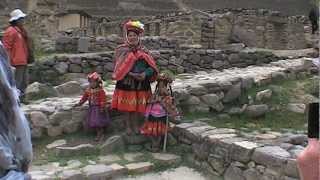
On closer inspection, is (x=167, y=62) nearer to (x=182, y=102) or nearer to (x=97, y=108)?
(x=182, y=102)

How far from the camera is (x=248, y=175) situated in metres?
5.14

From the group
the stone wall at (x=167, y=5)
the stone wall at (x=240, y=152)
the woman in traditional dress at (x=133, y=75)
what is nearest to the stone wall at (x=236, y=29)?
the woman in traditional dress at (x=133, y=75)

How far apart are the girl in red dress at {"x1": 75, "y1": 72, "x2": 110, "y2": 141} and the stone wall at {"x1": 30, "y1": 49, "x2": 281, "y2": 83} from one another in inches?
122

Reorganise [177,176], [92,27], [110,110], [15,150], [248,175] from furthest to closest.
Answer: [92,27], [110,110], [177,176], [248,175], [15,150]

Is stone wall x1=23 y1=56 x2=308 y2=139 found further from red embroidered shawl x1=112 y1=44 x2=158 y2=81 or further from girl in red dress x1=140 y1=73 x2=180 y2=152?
red embroidered shawl x1=112 y1=44 x2=158 y2=81

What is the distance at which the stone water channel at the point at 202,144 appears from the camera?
16.4 feet

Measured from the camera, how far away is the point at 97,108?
6.25 metres

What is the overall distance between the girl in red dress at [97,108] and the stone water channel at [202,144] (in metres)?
0.20

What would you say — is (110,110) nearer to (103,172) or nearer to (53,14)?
(103,172)

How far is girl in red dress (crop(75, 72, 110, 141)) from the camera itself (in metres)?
6.23

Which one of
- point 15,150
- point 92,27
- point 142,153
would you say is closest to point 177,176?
point 142,153

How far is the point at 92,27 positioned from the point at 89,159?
1221cm

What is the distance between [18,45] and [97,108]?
65.3 inches

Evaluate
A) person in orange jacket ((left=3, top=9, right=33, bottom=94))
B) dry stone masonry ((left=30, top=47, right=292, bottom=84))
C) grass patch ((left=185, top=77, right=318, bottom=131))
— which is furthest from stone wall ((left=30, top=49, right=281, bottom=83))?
grass patch ((left=185, top=77, right=318, bottom=131))
